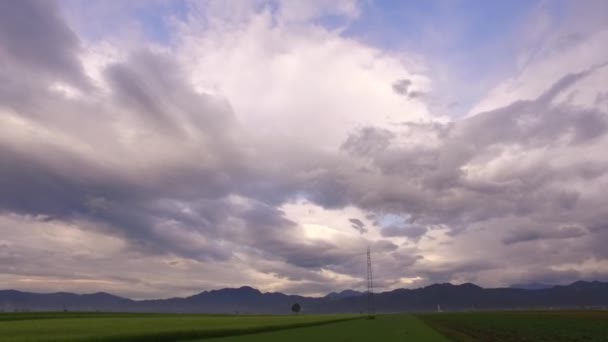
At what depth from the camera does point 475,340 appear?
6072cm

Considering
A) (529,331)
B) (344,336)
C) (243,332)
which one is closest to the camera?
(344,336)

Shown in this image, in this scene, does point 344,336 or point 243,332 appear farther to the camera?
point 243,332

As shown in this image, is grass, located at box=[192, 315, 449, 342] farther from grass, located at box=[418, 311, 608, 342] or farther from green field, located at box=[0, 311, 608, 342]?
grass, located at box=[418, 311, 608, 342]

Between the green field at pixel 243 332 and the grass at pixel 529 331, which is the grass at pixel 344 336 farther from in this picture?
the grass at pixel 529 331

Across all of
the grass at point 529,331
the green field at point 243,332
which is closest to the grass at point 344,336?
the green field at point 243,332

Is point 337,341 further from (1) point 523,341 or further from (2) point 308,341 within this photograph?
(1) point 523,341

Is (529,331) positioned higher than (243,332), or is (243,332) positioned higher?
(243,332)

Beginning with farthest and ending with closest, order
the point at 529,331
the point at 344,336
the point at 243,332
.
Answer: the point at 529,331
the point at 243,332
the point at 344,336

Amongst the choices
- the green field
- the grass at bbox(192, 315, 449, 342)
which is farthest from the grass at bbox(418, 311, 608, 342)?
the grass at bbox(192, 315, 449, 342)

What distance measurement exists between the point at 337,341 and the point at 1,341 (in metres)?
32.1

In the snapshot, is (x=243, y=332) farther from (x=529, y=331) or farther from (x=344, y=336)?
(x=529, y=331)

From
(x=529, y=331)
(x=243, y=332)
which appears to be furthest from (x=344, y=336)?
(x=529, y=331)

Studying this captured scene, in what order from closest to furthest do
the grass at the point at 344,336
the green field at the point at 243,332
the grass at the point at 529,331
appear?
the green field at the point at 243,332 → the grass at the point at 344,336 → the grass at the point at 529,331

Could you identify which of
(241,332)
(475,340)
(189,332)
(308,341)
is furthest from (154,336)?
(475,340)
